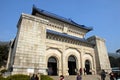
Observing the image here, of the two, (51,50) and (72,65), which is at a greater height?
(51,50)

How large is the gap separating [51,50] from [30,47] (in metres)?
4.01

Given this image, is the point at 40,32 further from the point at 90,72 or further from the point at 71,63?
the point at 90,72

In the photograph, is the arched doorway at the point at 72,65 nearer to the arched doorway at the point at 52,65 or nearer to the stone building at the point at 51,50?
the stone building at the point at 51,50

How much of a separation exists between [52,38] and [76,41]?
16.4ft

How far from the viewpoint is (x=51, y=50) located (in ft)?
65.4

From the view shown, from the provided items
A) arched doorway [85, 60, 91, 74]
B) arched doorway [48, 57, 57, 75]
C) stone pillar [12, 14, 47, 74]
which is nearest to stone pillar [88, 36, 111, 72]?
arched doorway [85, 60, 91, 74]

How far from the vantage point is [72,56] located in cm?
2253

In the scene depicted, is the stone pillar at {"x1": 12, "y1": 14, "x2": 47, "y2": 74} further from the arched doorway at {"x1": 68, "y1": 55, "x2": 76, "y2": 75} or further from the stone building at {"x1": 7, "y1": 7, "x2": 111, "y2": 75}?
the arched doorway at {"x1": 68, "y1": 55, "x2": 76, "y2": 75}

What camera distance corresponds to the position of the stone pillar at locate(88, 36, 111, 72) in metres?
24.9

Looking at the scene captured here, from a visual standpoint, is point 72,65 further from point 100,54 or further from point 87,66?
point 100,54

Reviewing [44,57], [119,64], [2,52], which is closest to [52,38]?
[44,57]

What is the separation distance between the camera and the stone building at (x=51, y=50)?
1627cm

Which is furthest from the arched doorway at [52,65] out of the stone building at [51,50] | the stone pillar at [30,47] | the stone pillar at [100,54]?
the stone pillar at [100,54]

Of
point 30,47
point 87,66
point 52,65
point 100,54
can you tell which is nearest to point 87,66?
point 87,66
